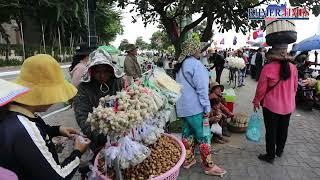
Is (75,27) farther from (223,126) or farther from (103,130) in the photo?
(103,130)

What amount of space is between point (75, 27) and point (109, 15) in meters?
5.13

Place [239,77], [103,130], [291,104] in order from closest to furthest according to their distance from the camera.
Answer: [103,130] → [291,104] → [239,77]

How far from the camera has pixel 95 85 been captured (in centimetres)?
312

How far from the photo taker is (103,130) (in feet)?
7.25

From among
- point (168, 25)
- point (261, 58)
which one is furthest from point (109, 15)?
point (168, 25)

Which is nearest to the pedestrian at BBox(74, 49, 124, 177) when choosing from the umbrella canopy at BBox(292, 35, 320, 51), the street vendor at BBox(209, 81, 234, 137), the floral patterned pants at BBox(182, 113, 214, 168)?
the floral patterned pants at BBox(182, 113, 214, 168)

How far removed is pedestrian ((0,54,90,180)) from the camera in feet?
5.95

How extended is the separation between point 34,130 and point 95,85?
1.27m

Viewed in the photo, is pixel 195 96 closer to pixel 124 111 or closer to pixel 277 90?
pixel 277 90

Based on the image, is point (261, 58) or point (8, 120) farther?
point (261, 58)

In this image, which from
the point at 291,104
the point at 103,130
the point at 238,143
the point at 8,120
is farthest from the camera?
the point at 238,143

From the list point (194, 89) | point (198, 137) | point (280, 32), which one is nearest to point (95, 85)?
point (194, 89)

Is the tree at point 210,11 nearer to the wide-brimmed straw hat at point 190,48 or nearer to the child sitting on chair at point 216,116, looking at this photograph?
the wide-brimmed straw hat at point 190,48

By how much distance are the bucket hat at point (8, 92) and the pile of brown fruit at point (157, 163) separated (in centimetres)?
118
